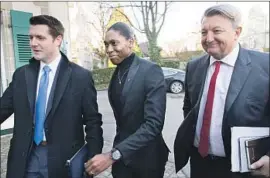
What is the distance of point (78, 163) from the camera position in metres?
1.67

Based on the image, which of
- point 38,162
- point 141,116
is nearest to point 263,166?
point 141,116

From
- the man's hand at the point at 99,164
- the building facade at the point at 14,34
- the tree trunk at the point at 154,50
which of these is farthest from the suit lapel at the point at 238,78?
the building facade at the point at 14,34

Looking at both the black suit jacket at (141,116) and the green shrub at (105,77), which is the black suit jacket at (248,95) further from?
the green shrub at (105,77)

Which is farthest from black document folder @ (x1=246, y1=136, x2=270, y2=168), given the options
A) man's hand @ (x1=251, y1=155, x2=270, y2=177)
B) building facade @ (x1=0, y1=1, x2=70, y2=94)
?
building facade @ (x1=0, y1=1, x2=70, y2=94)

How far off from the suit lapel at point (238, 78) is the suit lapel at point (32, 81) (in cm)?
111

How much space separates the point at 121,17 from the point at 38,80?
6.51ft

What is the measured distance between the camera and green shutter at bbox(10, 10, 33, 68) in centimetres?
513

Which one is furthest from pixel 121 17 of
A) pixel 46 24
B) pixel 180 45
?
pixel 46 24

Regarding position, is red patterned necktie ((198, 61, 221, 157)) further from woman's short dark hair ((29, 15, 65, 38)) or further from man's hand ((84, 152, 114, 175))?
woman's short dark hair ((29, 15, 65, 38))

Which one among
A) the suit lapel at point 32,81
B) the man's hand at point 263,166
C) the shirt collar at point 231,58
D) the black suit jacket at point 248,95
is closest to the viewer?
the man's hand at point 263,166

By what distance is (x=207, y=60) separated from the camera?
1.71 meters

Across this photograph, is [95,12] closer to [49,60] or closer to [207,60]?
[49,60]

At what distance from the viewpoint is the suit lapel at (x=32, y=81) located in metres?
1.64

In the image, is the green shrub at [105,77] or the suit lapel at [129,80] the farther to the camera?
the green shrub at [105,77]
